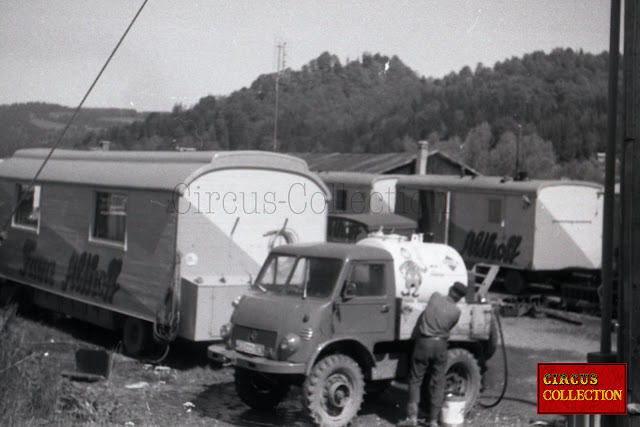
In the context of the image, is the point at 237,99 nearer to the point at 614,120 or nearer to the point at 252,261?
the point at 252,261

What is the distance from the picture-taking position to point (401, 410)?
9492mm

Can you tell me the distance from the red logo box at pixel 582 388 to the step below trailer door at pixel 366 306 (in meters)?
3.73

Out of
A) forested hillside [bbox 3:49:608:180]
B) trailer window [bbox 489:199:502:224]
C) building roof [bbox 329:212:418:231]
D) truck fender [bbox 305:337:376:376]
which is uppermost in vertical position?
forested hillside [bbox 3:49:608:180]

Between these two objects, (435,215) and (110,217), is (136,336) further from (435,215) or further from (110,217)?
(435,215)

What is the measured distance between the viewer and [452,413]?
8.55 meters

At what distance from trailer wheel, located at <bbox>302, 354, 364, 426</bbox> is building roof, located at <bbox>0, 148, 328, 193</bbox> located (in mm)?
3865

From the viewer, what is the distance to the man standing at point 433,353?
336 inches

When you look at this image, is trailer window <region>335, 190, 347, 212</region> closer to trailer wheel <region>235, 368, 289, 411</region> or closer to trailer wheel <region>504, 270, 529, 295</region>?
trailer wheel <region>504, 270, 529, 295</region>

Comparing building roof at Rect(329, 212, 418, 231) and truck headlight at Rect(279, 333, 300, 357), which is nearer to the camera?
truck headlight at Rect(279, 333, 300, 357)

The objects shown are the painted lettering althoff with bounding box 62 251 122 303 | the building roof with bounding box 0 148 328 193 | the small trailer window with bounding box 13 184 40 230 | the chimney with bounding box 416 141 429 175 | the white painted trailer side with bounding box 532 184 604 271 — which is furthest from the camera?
the chimney with bounding box 416 141 429 175

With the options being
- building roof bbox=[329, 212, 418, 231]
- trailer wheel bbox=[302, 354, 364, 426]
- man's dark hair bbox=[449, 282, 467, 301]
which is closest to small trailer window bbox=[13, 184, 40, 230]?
trailer wheel bbox=[302, 354, 364, 426]

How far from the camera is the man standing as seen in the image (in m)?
8.54

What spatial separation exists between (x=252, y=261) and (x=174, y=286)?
148 centimetres

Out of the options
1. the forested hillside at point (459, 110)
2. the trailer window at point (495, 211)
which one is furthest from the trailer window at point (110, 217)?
the forested hillside at point (459, 110)
